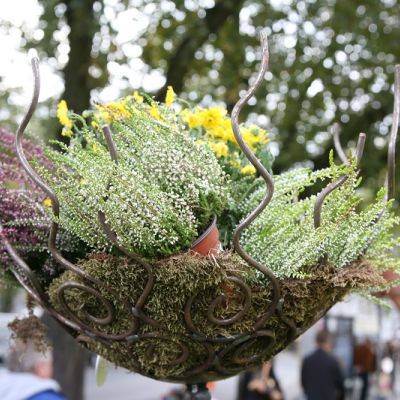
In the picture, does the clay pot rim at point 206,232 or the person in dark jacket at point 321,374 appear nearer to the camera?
the clay pot rim at point 206,232

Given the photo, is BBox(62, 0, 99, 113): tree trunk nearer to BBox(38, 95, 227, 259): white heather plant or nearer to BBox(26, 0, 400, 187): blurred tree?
BBox(26, 0, 400, 187): blurred tree

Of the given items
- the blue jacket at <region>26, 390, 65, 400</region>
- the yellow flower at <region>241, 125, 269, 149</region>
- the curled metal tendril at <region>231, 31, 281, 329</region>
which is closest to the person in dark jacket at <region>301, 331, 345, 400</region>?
the blue jacket at <region>26, 390, 65, 400</region>

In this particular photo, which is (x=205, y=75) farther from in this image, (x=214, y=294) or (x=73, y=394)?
(x=214, y=294)

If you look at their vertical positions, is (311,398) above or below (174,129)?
below

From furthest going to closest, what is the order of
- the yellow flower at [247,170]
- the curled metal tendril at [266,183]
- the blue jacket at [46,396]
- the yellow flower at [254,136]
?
the blue jacket at [46,396] < the yellow flower at [254,136] < the yellow flower at [247,170] < the curled metal tendril at [266,183]

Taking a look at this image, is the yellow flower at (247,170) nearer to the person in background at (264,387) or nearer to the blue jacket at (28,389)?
the blue jacket at (28,389)

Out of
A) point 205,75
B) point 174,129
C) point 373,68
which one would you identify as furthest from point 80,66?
point 174,129

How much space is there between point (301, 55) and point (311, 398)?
152 inches

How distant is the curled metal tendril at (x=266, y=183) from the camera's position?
1.27 meters

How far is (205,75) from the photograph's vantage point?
8.51m

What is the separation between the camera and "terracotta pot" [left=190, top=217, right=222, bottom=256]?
4.81ft

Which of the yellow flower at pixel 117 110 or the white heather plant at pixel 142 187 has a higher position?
the yellow flower at pixel 117 110

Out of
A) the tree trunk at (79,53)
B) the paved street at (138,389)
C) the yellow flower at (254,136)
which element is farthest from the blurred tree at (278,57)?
the paved street at (138,389)

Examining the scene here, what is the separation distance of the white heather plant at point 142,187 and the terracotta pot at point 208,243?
0.06 ft
